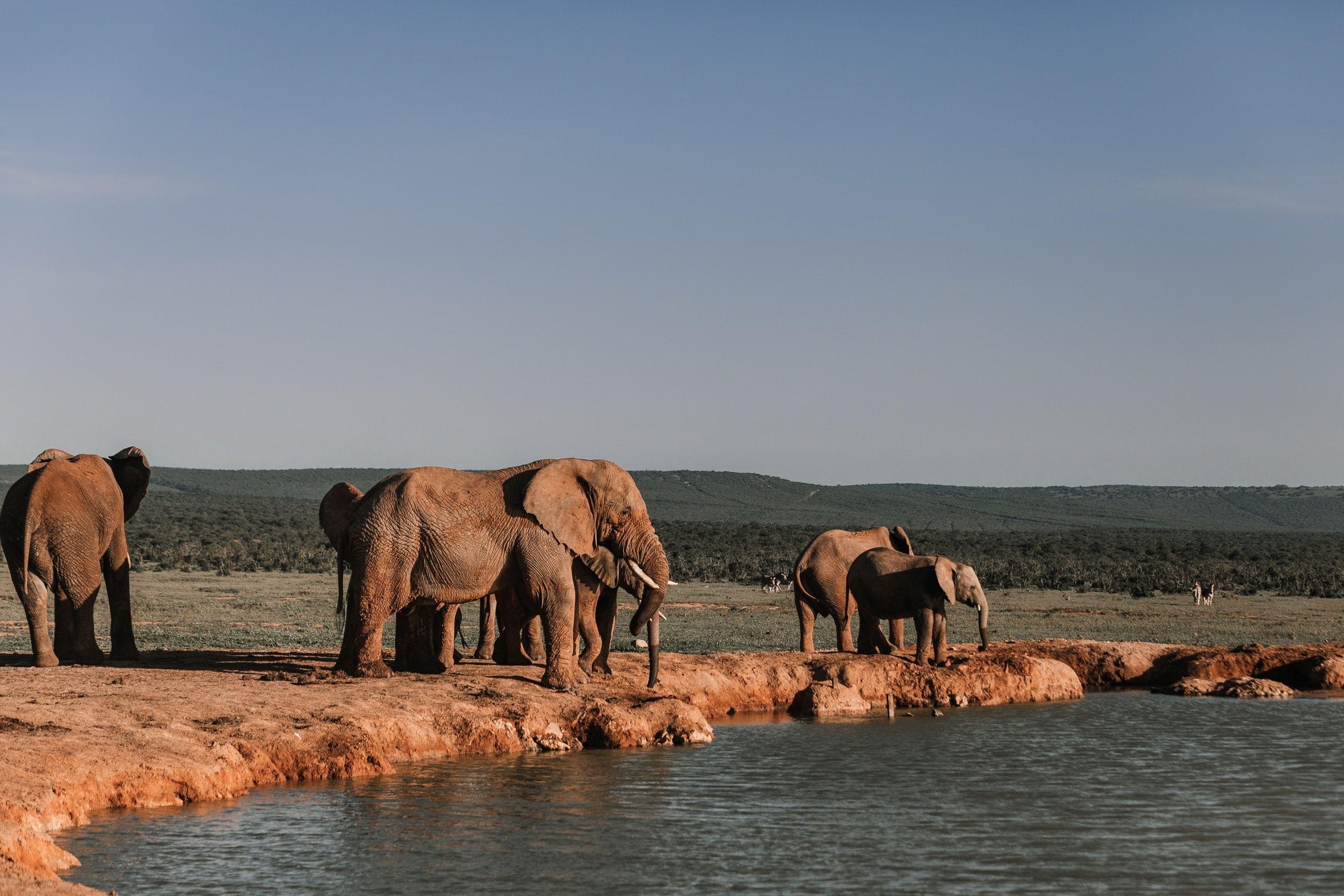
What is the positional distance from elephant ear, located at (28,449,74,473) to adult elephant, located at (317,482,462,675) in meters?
3.41

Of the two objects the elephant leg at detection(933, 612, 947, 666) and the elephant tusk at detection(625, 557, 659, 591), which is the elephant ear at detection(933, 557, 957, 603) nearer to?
the elephant leg at detection(933, 612, 947, 666)

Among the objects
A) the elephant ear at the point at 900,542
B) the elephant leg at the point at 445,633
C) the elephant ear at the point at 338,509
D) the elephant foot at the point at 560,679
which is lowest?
the elephant foot at the point at 560,679

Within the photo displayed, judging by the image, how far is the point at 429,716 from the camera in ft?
54.0

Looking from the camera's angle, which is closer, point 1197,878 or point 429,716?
point 1197,878

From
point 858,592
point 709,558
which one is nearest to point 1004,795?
point 858,592

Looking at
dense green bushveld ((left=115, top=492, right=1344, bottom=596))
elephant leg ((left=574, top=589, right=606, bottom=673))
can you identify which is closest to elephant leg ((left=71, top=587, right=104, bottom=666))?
elephant leg ((left=574, top=589, right=606, bottom=673))

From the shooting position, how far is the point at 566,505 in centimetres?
1853

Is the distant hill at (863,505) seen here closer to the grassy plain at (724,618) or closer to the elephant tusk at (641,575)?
the grassy plain at (724,618)

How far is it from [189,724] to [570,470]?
5.56 meters

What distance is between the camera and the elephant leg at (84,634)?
19.6 m

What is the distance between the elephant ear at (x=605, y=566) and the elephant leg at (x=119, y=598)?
235 inches

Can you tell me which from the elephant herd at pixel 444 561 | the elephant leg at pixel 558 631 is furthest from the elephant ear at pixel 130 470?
the elephant leg at pixel 558 631

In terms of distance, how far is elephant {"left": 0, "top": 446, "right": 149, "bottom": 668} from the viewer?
19141 millimetres

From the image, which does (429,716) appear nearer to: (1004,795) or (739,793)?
(739,793)
